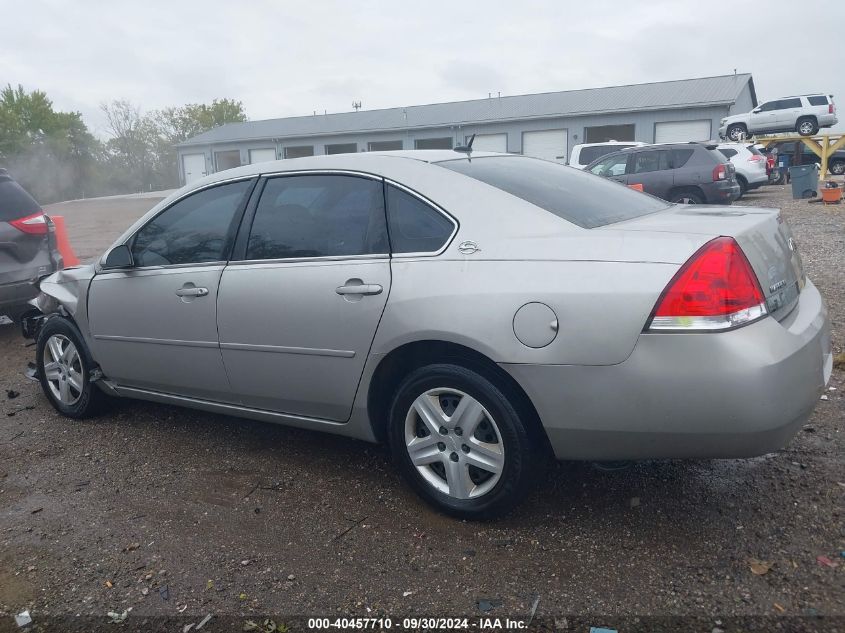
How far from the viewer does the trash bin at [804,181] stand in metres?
19.0

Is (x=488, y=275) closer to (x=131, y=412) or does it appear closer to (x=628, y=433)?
(x=628, y=433)

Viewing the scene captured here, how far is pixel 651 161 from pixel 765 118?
15.2 metres

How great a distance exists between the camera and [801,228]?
508 inches

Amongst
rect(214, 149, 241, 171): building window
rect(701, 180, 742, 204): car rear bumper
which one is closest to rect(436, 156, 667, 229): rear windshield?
rect(701, 180, 742, 204): car rear bumper

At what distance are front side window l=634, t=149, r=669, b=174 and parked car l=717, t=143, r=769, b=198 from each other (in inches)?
225

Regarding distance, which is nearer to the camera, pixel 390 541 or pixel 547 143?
pixel 390 541

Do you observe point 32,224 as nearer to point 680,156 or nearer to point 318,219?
point 318,219

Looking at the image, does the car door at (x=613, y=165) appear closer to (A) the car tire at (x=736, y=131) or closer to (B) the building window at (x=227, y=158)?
(A) the car tire at (x=736, y=131)

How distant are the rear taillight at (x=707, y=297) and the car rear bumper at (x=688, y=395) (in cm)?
5

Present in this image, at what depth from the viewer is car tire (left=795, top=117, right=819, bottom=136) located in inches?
1040

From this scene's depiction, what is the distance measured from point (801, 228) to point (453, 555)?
12.4 m

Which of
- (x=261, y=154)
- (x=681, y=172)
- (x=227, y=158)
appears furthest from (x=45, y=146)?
(x=681, y=172)

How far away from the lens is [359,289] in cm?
320

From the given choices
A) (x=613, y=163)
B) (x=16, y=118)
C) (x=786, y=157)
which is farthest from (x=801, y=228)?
(x=16, y=118)
